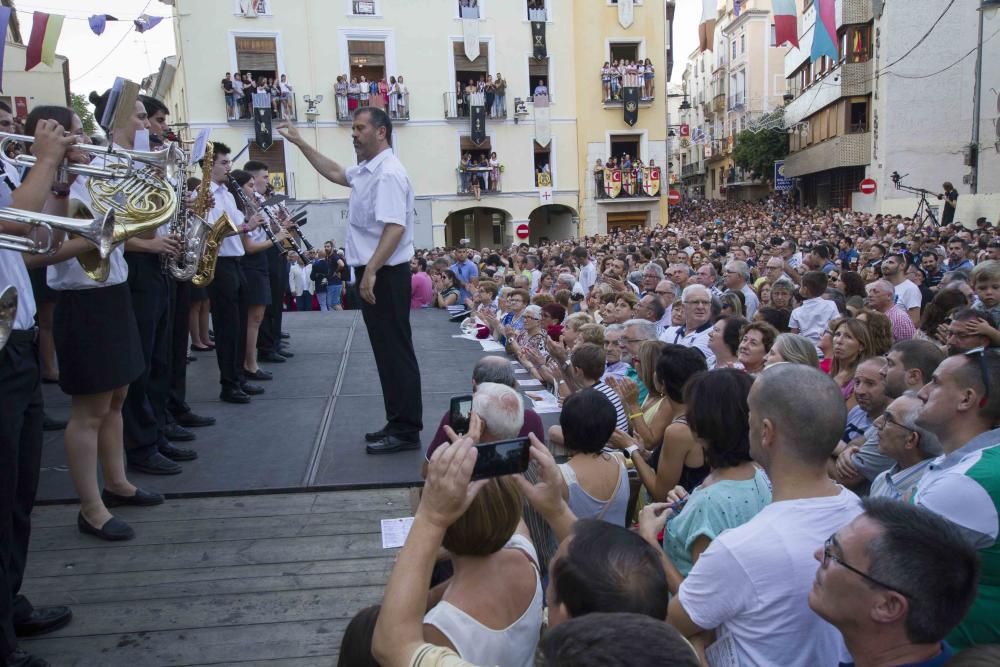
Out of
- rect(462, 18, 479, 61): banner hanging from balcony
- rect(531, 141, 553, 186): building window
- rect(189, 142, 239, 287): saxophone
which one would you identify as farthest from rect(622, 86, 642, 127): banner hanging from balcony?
rect(189, 142, 239, 287): saxophone

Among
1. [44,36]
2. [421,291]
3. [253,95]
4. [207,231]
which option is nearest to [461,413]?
[207,231]

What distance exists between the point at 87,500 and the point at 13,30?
18.0 meters

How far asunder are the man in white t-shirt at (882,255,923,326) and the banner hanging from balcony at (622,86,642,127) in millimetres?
22955

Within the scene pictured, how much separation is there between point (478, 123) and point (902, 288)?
2199 cm

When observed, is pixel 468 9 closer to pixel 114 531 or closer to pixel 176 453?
pixel 176 453

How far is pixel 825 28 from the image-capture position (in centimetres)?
1481

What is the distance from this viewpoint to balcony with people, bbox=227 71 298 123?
2564cm

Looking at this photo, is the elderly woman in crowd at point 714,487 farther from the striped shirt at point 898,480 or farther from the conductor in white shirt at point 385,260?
the conductor in white shirt at point 385,260

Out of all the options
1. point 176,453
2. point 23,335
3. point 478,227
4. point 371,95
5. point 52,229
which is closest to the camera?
point 23,335

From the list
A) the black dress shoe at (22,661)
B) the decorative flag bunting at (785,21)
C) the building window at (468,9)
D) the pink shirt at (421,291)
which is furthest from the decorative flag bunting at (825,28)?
the black dress shoe at (22,661)

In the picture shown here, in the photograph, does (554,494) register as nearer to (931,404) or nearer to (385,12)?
(931,404)

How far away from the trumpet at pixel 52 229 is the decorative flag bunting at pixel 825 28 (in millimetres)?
14636

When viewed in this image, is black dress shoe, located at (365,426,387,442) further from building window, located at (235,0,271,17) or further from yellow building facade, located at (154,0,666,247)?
building window, located at (235,0,271,17)

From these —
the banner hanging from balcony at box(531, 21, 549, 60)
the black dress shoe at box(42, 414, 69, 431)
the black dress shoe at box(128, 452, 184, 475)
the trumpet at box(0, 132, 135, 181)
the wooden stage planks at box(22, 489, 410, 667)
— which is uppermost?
the banner hanging from balcony at box(531, 21, 549, 60)
